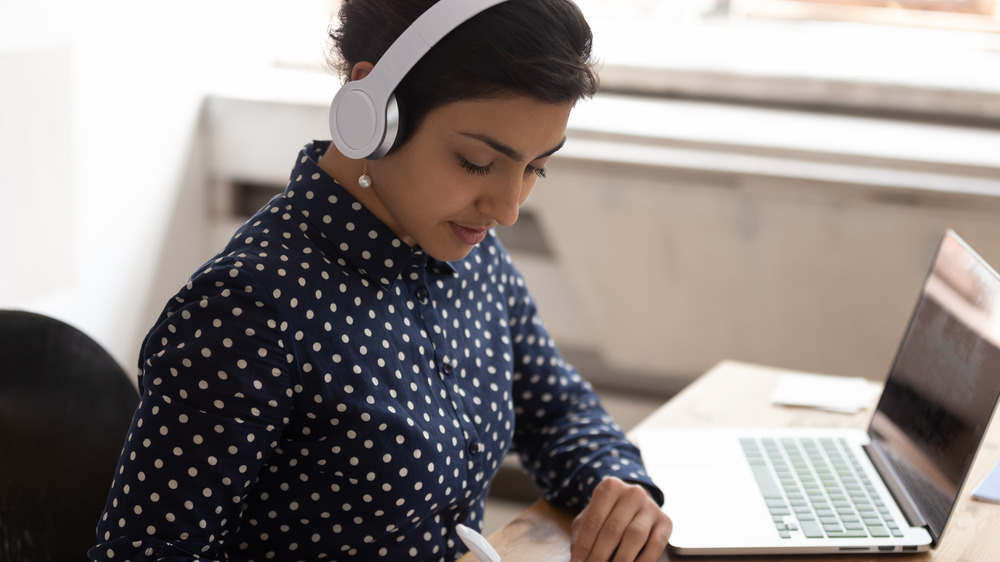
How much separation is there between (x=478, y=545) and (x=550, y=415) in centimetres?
35

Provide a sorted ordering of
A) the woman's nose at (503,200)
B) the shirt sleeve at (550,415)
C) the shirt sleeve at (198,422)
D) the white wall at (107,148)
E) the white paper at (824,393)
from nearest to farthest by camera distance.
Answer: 1. the shirt sleeve at (198,422)
2. the woman's nose at (503,200)
3. the shirt sleeve at (550,415)
4. the white paper at (824,393)
5. the white wall at (107,148)

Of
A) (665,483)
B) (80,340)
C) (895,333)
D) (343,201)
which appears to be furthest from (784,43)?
(80,340)

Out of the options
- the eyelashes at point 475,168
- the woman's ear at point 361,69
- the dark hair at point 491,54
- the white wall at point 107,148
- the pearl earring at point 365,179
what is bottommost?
the white wall at point 107,148

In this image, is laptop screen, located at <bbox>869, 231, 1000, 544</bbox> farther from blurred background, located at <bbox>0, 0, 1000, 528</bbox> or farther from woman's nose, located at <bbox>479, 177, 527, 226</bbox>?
blurred background, located at <bbox>0, 0, 1000, 528</bbox>

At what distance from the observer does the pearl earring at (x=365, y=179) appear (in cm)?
101

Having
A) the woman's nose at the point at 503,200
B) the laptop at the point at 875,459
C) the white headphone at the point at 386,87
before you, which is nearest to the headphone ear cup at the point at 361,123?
the white headphone at the point at 386,87

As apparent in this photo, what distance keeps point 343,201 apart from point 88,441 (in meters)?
0.36

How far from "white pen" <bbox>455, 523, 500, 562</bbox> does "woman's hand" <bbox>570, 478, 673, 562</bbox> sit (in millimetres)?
105

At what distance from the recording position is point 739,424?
54.5 inches

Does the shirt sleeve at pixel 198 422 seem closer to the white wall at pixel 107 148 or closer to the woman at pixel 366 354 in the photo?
the woman at pixel 366 354

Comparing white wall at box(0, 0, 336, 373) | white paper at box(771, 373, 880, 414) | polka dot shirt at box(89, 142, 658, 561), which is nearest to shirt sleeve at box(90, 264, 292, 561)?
polka dot shirt at box(89, 142, 658, 561)

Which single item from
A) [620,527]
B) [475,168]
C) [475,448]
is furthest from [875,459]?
[475,168]

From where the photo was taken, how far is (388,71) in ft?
3.01

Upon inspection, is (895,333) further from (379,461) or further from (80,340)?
(80,340)
